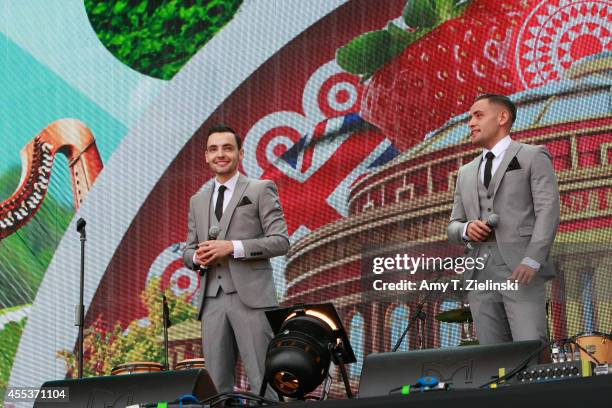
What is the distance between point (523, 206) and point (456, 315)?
90cm

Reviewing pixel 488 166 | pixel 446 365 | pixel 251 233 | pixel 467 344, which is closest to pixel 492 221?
pixel 488 166

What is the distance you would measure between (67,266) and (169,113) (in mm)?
1142

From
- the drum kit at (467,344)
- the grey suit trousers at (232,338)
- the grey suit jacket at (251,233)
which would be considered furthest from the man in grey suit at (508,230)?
the grey suit trousers at (232,338)

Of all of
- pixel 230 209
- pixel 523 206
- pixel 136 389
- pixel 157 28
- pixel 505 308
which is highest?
pixel 157 28

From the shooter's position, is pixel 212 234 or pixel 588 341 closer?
pixel 212 234

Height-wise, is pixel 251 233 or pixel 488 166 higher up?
pixel 488 166

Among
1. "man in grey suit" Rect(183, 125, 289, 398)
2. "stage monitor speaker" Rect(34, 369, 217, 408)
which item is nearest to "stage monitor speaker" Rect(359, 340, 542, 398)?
"stage monitor speaker" Rect(34, 369, 217, 408)

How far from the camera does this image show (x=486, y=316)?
3.56 m

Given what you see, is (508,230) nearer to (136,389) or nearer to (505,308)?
(505,308)

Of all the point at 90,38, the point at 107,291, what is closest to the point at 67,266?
the point at 107,291

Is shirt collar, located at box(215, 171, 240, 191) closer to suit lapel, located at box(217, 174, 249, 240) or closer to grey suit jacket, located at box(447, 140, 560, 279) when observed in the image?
suit lapel, located at box(217, 174, 249, 240)

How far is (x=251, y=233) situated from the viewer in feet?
13.6

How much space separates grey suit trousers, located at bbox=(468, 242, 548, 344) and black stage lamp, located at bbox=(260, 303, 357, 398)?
1050 mm

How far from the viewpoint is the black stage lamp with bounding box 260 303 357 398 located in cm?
239
